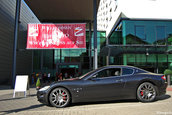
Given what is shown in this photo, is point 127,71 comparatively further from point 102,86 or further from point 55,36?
point 55,36

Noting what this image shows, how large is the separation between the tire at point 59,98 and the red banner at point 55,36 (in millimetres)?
7114

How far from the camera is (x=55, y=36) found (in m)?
11.2

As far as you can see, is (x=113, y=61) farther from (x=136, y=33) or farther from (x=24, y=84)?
(x=24, y=84)

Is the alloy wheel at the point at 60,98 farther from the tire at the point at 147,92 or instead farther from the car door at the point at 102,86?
the tire at the point at 147,92

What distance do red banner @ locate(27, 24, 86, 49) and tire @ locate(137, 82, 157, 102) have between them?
23.6ft

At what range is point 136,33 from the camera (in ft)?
53.2

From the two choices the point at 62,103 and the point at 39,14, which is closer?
the point at 62,103

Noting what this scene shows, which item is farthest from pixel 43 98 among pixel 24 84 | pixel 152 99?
pixel 152 99

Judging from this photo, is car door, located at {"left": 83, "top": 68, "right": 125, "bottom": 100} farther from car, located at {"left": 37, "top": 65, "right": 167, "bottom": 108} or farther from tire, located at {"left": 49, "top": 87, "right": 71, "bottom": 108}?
tire, located at {"left": 49, "top": 87, "right": 71, "bottom": 108}

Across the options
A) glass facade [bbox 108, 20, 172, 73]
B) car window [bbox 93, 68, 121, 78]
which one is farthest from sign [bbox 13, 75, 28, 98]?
glass facade [bbox 108, 20, 172, 73]

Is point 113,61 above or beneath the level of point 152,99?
above

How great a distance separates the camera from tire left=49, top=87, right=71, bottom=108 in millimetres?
4324

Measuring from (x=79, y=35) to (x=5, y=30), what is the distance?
1172 centimetres

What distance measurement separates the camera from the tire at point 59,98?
4.32 metres
